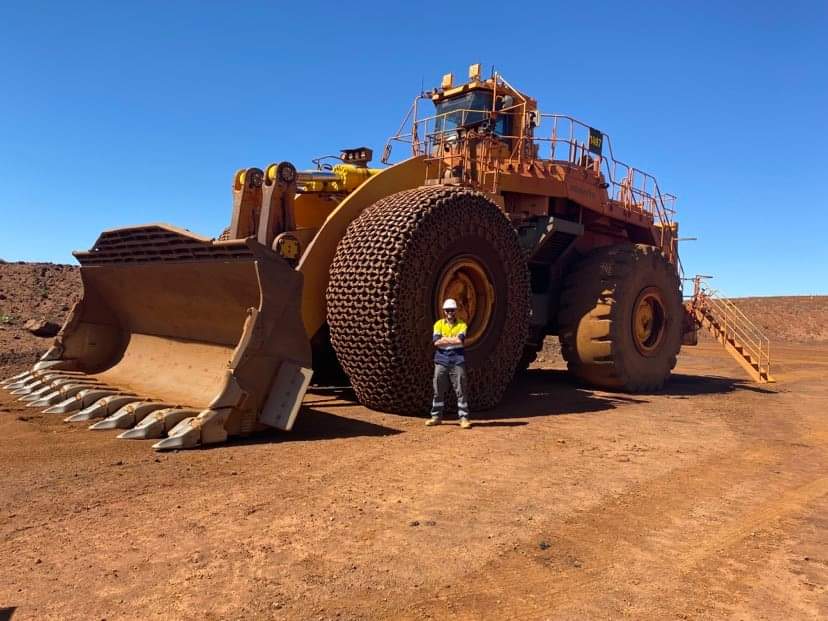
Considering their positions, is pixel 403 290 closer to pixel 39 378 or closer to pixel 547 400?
pixel 547 400

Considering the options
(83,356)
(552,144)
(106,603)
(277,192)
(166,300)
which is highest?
(552,144)

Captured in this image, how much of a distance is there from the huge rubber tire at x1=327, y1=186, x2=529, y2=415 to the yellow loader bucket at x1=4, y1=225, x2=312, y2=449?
28.9 inches

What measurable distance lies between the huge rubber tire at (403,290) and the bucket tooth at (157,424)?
1695 millimetres

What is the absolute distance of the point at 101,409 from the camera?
227 inches

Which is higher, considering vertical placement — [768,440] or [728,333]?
[728,333]

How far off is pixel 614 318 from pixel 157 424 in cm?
640

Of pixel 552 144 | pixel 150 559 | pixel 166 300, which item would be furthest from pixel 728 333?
pixel 150 559

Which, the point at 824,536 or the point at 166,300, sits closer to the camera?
the point at 824,536

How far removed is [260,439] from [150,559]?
246 centimetres

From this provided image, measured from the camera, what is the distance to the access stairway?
41.1 feet

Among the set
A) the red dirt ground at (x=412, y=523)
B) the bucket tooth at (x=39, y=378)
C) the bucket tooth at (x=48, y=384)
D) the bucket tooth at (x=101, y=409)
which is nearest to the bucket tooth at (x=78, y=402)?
the red dirt ground at (x=412, y=523)

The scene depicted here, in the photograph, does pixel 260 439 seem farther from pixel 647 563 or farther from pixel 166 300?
pixel 647 563

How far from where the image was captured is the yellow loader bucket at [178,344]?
17.5ft

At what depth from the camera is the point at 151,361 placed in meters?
7.25
